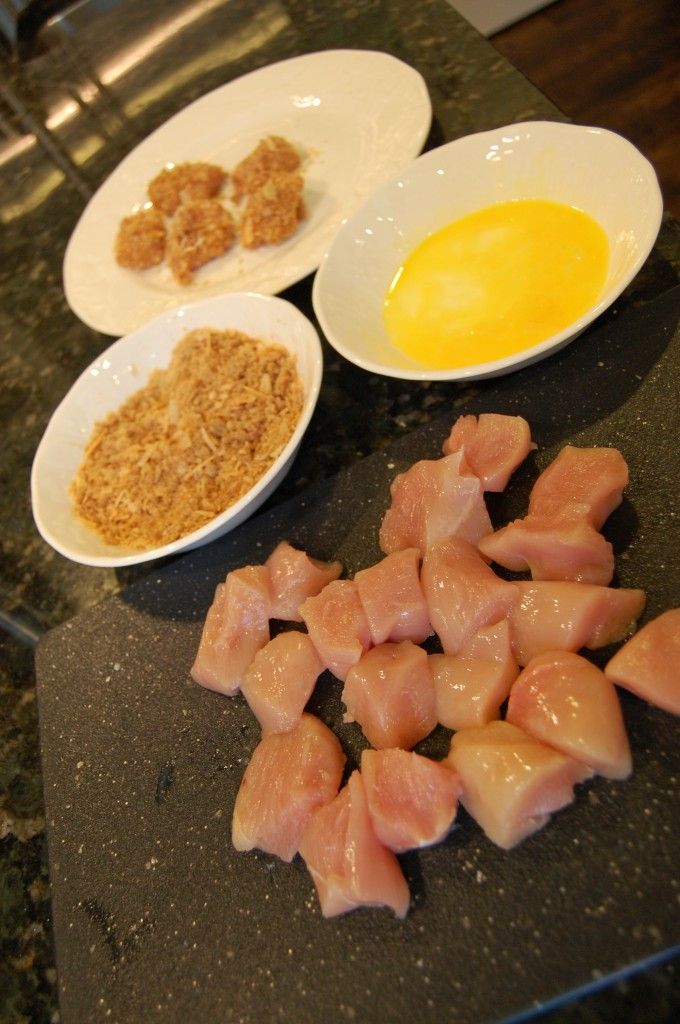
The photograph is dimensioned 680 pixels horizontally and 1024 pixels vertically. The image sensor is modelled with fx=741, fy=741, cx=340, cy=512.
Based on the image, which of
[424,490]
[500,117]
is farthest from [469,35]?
[424,490]

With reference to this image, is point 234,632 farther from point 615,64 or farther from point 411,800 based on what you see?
point 615,64

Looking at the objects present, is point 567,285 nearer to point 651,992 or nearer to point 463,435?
point 463,435

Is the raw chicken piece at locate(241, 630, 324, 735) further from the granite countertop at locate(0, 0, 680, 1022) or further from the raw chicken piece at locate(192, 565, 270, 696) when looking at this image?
the granite countertop at locate(0, 0, 680, 1022)

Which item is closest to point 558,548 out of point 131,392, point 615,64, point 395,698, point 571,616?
point 571,616

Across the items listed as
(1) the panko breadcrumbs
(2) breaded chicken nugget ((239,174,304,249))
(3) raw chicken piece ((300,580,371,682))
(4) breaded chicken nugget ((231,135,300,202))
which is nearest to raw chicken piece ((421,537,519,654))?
(3) raw chicken piece ((300,580,371,682))

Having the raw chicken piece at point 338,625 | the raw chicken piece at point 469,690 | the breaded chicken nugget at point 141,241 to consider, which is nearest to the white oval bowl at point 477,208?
the raw chicken piece at point 338,625
